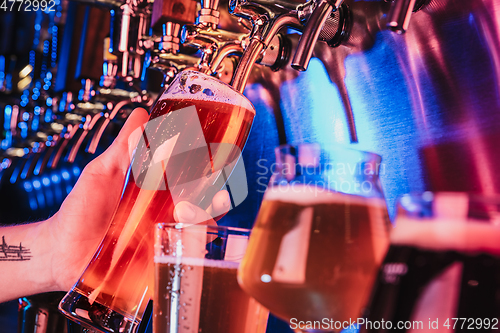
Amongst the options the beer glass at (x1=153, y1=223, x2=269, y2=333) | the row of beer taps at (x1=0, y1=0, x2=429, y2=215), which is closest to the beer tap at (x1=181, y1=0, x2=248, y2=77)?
the row of beer taps at (x1=0, y1=0, x2=429, y2=215)

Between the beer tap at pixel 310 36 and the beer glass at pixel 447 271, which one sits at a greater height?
the beer tap at pixel 310 36

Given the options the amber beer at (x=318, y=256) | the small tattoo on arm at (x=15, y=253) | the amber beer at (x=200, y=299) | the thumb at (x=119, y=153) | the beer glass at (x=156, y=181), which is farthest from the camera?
the small tattoo on arm at (x=15, y=253)

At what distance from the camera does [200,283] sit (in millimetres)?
528

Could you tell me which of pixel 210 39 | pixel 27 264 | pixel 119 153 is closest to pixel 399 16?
pixel 210 39

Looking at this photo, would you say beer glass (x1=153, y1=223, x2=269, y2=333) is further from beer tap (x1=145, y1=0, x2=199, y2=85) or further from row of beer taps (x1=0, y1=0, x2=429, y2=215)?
beer tap (x1=145, y1=0, x2=199, y2=85)

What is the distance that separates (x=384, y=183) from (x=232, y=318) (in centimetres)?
33

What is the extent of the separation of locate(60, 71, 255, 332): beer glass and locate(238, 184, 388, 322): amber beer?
0.86 feet

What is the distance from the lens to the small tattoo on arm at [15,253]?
1.03 meters

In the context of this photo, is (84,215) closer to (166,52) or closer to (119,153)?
(119,153)

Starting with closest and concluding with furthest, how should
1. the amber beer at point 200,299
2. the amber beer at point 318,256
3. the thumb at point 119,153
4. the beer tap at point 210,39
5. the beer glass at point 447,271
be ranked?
the beer glass at point 447,271
the amber beer at point 318,256
the amber beer at point 200,299
the beer tap at point 210,39
the thumb at point 119,153

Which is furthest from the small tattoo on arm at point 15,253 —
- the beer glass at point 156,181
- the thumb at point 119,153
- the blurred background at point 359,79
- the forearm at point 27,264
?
the beer glass at point 156,181

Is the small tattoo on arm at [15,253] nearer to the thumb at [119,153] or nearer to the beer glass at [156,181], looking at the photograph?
the thumb at [119,153]

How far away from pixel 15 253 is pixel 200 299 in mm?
714

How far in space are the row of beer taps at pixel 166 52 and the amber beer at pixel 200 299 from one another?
0.28 m
